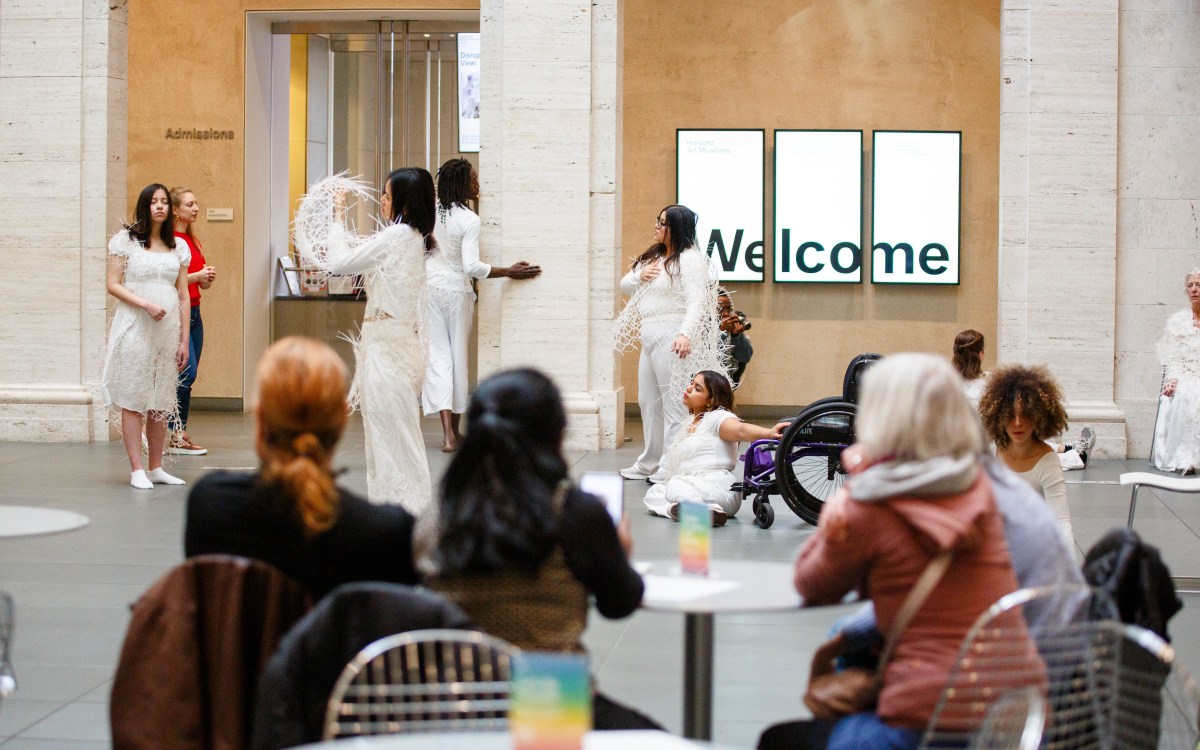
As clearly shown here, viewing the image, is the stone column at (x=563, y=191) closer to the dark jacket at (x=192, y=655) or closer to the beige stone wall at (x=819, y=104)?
the beige stone wall at (x=819, y=104)

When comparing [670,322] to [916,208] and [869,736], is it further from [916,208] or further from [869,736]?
[869,736]

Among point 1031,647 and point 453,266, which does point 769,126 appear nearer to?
point 453,266

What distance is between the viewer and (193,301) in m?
10.6

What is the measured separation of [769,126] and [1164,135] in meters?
3.79

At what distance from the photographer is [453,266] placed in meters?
10.7

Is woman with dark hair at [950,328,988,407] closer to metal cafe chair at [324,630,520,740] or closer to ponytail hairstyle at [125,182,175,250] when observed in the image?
ponytail hairstyle at [125,182,175,250]

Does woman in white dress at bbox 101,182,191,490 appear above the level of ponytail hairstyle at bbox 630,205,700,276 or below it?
below

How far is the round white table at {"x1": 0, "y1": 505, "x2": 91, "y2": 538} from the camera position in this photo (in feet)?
A: 12.4

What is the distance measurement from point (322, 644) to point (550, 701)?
684 mm

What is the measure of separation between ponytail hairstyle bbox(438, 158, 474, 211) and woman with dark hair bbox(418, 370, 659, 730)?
786cm

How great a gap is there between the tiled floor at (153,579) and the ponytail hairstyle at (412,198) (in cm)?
188

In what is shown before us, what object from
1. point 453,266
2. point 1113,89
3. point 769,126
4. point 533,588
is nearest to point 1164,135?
point 1113,89

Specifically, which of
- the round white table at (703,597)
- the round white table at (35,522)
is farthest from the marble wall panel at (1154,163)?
the round white table at (35,522)

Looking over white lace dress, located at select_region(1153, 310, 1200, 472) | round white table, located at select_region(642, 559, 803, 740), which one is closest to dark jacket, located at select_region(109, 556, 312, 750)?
round white table, located at select_region(642, 559, 803, 740)
